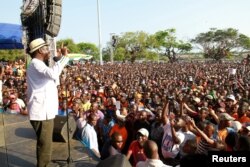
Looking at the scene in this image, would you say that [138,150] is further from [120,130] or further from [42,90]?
[42,90]

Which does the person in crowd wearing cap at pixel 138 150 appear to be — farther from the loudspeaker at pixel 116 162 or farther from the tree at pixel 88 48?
the tree at pixel 88 48

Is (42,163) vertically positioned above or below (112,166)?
below

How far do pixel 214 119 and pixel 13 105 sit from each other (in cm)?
500

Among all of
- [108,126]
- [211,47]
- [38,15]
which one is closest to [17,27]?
[38,15]

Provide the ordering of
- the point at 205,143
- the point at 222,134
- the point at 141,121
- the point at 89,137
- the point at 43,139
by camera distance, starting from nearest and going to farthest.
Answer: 1. the point at 43,139
2. the point at 205,143
3. the point at 222,134
4. the point at 89,137
5. the point at 141,121

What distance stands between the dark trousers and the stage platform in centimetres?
39

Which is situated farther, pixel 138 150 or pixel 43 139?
pixel 138 150

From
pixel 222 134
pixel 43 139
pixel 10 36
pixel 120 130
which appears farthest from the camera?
pixel 10 36

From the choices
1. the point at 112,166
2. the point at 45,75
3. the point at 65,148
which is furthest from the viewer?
the point at 65,148

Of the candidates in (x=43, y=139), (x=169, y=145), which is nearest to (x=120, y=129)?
(x=169, y=145)

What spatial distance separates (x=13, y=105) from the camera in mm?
8805

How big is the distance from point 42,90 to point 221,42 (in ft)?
227

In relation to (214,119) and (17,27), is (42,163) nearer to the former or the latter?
(214,119)

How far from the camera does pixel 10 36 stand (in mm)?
10273
